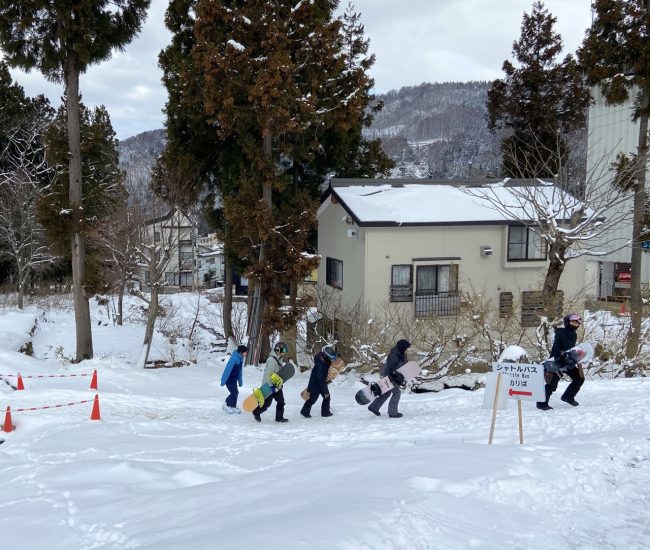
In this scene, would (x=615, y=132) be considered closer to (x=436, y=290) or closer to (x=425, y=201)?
(x=425, y=201)

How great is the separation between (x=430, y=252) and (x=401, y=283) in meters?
1.45

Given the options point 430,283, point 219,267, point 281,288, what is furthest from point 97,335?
point 219,267

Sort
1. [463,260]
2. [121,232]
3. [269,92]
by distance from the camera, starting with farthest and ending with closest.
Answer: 1. [463,260]
2. [121,232]
3. [269,92]

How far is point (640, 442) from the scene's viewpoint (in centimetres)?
715

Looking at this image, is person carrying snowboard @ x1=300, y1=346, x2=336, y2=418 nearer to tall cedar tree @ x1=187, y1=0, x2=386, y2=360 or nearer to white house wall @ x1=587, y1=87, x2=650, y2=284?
tall cedar tree @ x1=187, y1=0, x2=386, y2=360

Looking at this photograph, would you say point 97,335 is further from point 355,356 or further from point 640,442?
point 640,442

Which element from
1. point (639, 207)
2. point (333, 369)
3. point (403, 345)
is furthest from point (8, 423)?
point (639, 207)

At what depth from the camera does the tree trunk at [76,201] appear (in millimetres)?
15883

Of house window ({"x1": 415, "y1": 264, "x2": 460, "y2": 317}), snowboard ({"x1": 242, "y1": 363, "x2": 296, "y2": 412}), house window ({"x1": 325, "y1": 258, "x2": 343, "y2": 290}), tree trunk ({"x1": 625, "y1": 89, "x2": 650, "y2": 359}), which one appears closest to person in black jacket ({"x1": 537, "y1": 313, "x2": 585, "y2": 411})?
snowboard ({"x1": 242, "y1": 363, "x2": 296, "y2": 412})

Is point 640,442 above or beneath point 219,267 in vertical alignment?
beneath

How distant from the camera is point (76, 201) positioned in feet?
52.5

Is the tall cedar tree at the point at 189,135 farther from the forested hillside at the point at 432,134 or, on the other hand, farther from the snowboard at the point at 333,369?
the forested hillside at the point at 432,134

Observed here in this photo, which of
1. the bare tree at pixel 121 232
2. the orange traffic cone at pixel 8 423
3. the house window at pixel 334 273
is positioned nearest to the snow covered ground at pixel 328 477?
the orange traffic cone at pixel 8 423

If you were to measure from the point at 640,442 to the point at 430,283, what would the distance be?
13.0m
